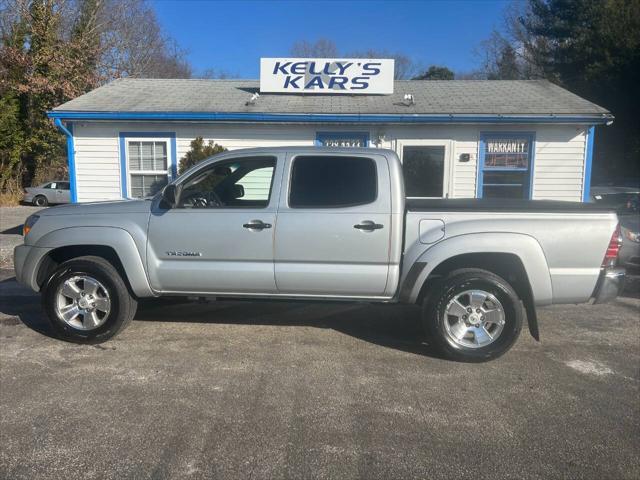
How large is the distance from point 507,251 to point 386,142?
773 centimetres

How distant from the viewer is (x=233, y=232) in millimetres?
5141

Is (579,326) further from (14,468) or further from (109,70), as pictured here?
(109,70)

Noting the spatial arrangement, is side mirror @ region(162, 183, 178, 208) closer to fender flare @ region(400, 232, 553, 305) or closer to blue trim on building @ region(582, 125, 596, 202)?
fender flare @ region(400, 232, 553, 305)

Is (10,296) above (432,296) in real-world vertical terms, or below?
below

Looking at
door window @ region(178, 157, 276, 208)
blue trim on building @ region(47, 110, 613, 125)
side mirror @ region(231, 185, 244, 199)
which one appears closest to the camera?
door window @ region(178, 157, 276, 208)

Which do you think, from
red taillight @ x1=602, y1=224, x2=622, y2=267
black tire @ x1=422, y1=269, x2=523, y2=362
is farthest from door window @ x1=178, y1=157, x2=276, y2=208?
red taillight @ x1=602, y1=224, x2=622, y2=267

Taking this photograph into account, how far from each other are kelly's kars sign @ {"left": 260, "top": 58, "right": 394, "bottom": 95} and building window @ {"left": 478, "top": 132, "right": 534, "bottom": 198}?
2760mm

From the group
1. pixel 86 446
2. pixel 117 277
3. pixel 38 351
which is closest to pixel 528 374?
pixel 86 446

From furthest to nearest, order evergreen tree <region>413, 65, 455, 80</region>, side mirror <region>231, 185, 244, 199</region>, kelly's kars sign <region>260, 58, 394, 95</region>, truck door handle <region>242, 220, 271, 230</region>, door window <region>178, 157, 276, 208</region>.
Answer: evergreen tree <region>413, 65, 455, 80</region> → kelly's kars sign <region>260, 58, 394, 95</region> → side mirror <region>231, 185, 244, 199</region> → door window <region>178, 157, 276, 208</region> → truck door handle <region>242, 220, 271, 230</region>

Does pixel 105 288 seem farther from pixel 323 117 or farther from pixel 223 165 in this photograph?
pixel 323 117

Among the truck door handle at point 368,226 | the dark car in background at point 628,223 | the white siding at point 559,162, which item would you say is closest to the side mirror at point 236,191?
the truck door handle at point 368,226

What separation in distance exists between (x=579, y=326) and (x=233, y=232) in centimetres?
401

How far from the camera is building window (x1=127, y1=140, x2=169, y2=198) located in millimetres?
12461

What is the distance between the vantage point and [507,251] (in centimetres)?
482
